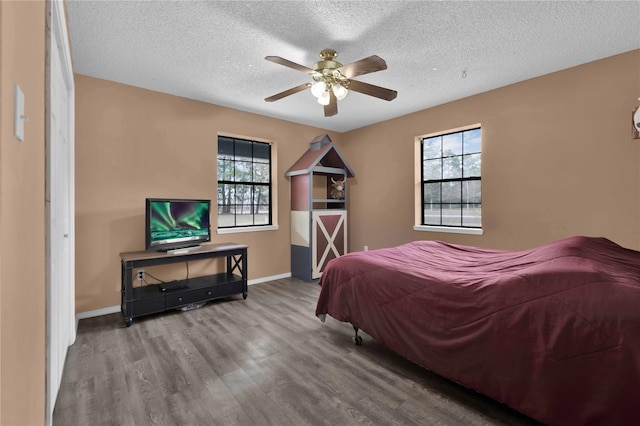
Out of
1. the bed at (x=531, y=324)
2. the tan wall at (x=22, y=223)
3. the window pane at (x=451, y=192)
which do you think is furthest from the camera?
the window pane at (x=451, y=192)

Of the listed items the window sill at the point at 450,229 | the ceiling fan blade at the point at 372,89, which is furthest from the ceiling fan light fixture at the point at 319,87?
the window sill at the point at 450,229

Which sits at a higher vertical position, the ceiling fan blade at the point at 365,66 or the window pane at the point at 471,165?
the ceiling fan blade at the point at 365,66

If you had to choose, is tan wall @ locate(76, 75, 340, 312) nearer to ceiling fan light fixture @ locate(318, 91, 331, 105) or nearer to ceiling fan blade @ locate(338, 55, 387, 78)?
ceiling fan light fixture @ locate(318, 91, 331, 105)

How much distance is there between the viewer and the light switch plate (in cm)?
74

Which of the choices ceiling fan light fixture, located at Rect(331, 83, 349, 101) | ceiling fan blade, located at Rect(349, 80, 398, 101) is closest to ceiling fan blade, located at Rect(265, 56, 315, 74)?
ceiling fan light fixture, located at Rect(331, 83, 349, 101)

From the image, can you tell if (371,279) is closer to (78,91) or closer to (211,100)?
(211,100)

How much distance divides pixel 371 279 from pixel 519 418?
124cm

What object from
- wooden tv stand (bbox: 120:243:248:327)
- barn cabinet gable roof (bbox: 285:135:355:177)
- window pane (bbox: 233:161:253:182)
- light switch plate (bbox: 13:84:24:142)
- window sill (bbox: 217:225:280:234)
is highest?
barn cabinet gable roof (bbox: 285:135:355:177)

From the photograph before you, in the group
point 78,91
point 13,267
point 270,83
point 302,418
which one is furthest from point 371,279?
point 78,91

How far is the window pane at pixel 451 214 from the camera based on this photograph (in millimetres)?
4391

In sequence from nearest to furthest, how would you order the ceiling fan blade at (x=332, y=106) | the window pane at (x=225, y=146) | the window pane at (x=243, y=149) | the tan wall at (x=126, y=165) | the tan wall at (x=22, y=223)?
1. the tan wall at (x=22, y=223)
2. the ceiling fan blade at (x=332, y=106)
3. the tan wall at (x=126, y=165)
4. the window pane at (x=225, y=146)
5. the window pane at (x=243, y=149)

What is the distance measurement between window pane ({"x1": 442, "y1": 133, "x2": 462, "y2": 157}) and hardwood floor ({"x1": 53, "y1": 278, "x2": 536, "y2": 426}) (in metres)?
3.07

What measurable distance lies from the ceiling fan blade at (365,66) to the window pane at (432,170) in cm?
262

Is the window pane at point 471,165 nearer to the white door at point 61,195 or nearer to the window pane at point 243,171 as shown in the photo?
the window pane at point 243,171
